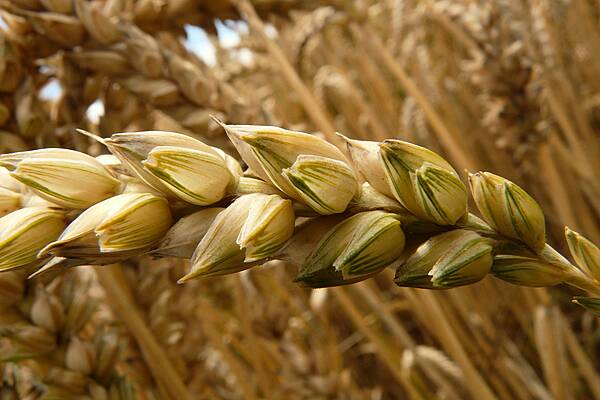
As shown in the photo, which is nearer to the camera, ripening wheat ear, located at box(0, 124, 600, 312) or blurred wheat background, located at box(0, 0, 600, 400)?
ripening wheat ear, located at box(0, 124, 600, 312)

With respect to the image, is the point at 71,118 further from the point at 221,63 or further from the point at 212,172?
the point at 221,63

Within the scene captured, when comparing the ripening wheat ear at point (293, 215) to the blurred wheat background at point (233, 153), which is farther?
the blurred wheat background at point (233, 153)

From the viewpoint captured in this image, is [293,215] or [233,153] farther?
[233,153]

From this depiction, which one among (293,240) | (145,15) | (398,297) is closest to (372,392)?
(398,297)

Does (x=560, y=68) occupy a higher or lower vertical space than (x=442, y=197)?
lower
